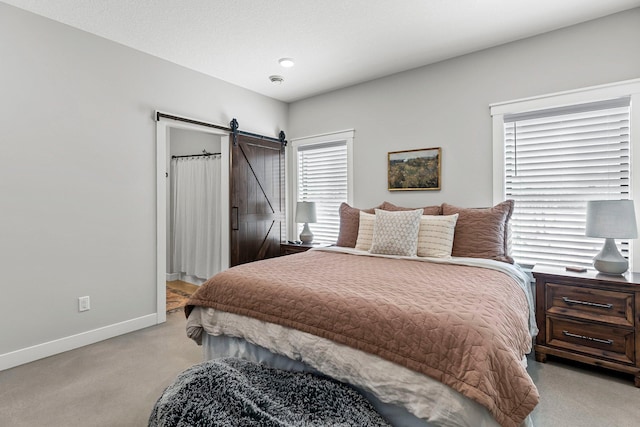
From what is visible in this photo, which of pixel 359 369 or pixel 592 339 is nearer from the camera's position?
pixel 359 369

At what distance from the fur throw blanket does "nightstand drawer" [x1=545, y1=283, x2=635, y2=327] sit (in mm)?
1857

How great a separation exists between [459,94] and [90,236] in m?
3.77

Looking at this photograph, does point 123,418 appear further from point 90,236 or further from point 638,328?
point 638,328

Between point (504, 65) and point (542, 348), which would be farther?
point (504, 65)

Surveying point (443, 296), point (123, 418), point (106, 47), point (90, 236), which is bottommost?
point (123, 418)

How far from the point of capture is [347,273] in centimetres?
226

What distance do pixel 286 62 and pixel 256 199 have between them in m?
1.74

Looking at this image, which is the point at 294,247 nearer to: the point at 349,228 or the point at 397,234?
the point at 349,228

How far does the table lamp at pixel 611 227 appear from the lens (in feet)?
7.64

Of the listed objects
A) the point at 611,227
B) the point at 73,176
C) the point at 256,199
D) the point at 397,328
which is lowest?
the point at 397,328

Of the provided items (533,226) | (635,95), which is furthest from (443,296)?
(635,95)

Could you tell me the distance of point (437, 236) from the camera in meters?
2.86

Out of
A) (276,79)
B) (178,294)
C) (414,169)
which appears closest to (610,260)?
(414,169)

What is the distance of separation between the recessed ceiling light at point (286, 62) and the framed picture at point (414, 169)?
1.47 m
